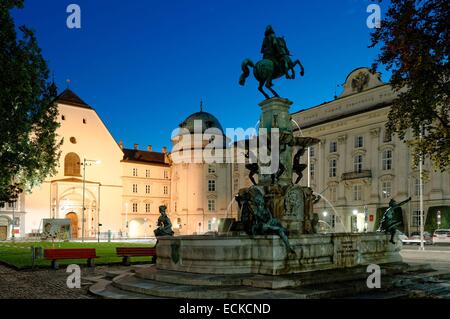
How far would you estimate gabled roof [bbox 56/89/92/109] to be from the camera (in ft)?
221

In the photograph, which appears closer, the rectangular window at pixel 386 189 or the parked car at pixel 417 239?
the parked car at pixel 417 239

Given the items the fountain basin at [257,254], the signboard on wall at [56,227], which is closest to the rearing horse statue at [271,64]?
the fountain basin at [257,254]

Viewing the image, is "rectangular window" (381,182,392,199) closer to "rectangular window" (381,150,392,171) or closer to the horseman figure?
"rectangular window" (381,150,392,171)

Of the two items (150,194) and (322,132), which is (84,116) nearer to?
(150,194)

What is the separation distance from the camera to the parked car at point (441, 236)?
141 feet

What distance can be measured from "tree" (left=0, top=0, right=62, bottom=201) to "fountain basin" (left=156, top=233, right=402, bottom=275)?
472 inches

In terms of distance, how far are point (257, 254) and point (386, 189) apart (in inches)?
1768

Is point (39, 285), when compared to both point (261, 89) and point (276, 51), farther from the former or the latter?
point (276, 51)

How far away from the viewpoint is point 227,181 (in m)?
79.0

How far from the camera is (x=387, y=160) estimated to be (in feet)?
178

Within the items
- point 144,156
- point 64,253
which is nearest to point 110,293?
point 64,253

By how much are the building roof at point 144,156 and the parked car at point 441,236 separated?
159ft

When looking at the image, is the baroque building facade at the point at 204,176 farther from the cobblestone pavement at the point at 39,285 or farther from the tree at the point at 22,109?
the cobblestone pavement at the point at 39,285
